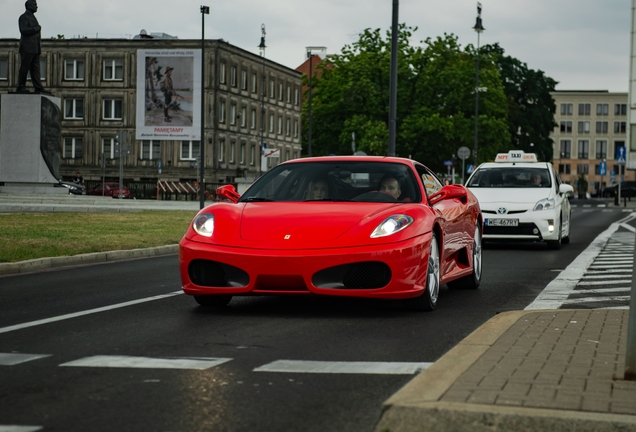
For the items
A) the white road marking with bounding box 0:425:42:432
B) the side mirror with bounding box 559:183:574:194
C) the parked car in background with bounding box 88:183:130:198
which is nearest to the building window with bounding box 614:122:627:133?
the parked car in background with bounding box 88:183:130:198

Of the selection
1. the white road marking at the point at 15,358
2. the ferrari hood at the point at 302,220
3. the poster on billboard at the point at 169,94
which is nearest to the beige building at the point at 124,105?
the poster on billboard at the point at 169,94

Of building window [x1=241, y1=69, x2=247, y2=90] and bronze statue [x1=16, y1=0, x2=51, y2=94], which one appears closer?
bronze statue [x1=16, y1=0, x2=51, y2=94]

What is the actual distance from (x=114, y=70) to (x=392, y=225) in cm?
8118

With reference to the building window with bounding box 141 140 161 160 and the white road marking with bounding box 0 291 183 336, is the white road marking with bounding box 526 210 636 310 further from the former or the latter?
the building window with bounding box 141 140 161 160

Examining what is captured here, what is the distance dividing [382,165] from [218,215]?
6.18 feet

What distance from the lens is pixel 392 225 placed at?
889cm

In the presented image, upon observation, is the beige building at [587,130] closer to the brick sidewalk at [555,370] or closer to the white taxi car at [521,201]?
the white taxi car at [521,201]

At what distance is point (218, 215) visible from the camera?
916 cm

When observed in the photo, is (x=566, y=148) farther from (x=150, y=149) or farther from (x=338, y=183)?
(x=338, y=183)

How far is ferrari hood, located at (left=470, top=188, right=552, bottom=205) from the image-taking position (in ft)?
64.6

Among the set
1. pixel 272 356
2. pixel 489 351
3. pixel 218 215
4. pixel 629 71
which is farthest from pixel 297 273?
pixel 629 71

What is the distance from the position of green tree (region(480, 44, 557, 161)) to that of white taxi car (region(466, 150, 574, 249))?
249 ft

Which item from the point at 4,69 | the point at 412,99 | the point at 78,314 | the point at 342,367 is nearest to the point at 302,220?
the point at 78,314

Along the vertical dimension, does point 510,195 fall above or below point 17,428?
above
